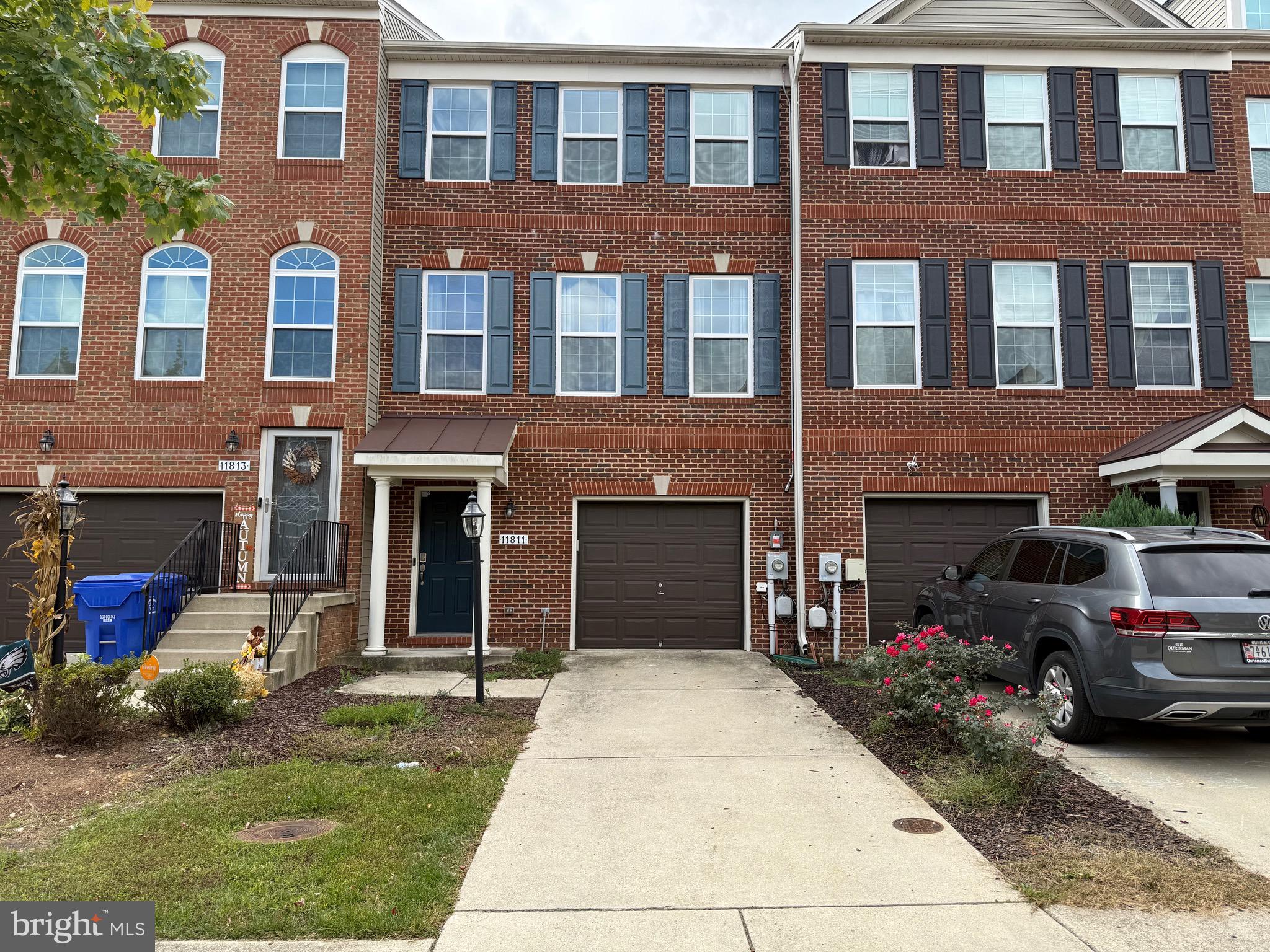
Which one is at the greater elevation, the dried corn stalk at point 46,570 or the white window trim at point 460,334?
the white window trim at point 460,334

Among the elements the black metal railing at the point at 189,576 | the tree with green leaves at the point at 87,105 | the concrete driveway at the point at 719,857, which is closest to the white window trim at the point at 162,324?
the black metal railing at the point at 189,576

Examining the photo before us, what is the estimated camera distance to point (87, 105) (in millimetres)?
5141

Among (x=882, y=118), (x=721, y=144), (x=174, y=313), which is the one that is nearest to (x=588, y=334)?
(x=721, y=144)

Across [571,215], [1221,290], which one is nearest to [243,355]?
[571,215]

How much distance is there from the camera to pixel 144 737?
22.4ft

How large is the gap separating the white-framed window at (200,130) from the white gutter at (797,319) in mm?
8248

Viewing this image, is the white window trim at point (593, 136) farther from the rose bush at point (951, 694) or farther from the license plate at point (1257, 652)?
the license plate at point (1257, 652)

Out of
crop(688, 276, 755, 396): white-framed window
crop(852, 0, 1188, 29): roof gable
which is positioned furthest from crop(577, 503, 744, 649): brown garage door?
crop(852, 0, 1188, 29): roof gable

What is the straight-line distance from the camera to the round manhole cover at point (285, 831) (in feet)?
15.2

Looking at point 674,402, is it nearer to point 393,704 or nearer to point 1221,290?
point 393,704

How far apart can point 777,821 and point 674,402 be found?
25.5 feet

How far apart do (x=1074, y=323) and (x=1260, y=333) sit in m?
2.93

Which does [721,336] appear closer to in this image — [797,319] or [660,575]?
[797,319]

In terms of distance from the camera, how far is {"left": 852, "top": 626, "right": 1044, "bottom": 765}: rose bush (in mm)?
5543
